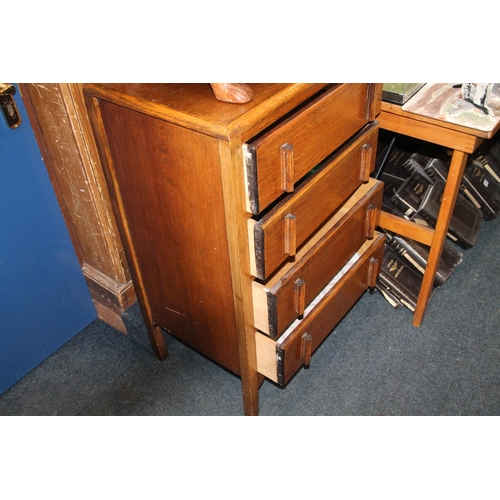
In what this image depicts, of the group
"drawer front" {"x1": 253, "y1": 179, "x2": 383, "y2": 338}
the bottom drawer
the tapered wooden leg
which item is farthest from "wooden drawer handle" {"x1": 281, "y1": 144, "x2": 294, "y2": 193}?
the tapered wooden leg

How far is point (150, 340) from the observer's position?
1631 mm

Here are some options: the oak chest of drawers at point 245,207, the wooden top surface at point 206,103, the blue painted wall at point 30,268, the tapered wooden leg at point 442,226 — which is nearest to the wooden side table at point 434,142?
the tapered wooden leg at point 442,226

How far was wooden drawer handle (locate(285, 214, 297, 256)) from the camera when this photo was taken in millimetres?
1111

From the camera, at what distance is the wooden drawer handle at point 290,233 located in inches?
43.8

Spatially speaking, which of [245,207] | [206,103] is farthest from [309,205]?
[206,103]

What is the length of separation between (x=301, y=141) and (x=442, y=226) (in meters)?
0.62

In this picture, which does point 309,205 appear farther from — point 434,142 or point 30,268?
point 30,268

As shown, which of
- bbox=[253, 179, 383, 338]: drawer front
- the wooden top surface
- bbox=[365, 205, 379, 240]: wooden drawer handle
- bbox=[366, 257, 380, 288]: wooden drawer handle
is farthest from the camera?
bbox=[366, 257, 380, 288]: wooden drawer handle

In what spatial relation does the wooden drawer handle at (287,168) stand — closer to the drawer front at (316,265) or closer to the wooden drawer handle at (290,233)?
the wooden drawer handle at (290,233)

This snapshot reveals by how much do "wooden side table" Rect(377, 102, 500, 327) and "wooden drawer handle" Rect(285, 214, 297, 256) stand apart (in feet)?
1.56

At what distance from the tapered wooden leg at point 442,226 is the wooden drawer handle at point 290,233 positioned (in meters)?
0.51

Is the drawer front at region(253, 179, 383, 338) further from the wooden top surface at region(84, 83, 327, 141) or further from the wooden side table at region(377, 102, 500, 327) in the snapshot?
the wooden top surface at region(84, 83, 327, 141)

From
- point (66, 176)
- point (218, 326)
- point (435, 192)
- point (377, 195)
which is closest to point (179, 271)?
point (218, 326)

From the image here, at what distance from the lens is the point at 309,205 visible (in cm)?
119
